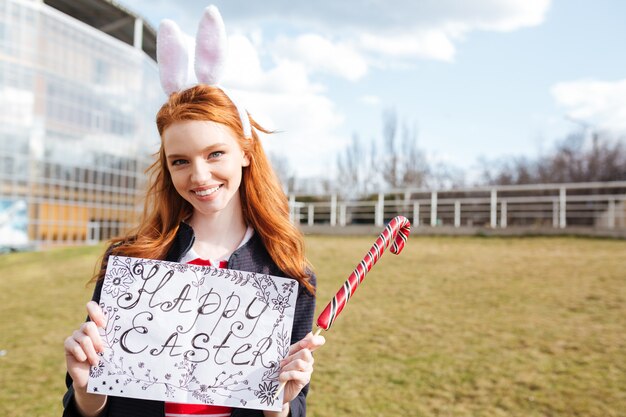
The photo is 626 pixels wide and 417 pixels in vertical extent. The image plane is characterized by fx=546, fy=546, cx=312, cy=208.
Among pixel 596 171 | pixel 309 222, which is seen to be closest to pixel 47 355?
pixel 309 222

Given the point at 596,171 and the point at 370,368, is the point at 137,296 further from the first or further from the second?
the point at 596,171

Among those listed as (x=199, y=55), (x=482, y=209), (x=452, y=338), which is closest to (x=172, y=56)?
(x=199, y=55)

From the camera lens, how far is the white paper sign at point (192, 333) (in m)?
1.25

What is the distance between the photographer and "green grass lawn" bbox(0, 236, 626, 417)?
3652mm

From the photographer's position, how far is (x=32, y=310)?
6855 millimetres

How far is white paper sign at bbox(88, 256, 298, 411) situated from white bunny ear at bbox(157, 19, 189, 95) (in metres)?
0.47

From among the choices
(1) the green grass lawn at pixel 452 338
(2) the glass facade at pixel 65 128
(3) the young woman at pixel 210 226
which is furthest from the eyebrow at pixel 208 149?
(2) the glass facade at pixel 65 128

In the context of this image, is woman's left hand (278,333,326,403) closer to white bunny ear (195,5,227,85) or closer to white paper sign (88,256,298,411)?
white paper sign (88,256,298,411)

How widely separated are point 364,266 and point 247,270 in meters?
0.32

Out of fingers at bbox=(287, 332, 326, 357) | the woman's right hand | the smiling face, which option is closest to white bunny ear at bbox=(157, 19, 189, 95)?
the smiling face

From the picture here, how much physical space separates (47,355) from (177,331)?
436cm

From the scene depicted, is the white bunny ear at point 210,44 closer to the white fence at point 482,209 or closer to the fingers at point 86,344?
the fingers at point 86,344

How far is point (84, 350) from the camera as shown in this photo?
1208mm

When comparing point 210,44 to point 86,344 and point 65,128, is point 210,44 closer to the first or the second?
point 86,344
